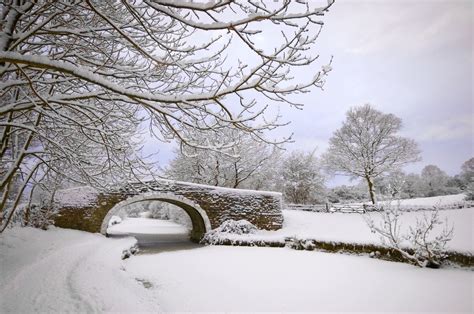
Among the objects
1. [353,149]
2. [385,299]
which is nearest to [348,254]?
[385,299]

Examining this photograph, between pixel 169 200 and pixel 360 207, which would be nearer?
pixel 169 200

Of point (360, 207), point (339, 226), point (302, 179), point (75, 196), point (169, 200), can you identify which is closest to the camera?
point (75, 196)

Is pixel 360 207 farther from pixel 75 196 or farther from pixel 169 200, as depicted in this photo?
pixel 75 196

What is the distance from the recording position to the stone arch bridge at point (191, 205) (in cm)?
1400

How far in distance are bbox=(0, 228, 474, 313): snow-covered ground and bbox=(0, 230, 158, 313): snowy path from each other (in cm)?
2

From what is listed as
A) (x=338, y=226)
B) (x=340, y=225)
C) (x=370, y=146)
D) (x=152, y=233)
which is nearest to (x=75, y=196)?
(x=152, y=233)

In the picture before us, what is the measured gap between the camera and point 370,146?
20516 mm

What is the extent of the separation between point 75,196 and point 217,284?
10.9 m

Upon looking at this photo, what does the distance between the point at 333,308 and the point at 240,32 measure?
4.80m

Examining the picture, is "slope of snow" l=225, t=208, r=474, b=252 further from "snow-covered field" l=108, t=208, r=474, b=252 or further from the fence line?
the fence line

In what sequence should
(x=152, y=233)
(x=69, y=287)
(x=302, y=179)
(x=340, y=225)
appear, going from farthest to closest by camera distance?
(x=302, y=179) < (x=152, y=233) < (x=340, y=225) < (x=69, y=287)

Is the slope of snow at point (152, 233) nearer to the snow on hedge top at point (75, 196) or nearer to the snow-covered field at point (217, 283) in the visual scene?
the snow on hedge top at point (75, 196)

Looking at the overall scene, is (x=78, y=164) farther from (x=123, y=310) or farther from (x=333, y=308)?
(x=333, y=308)

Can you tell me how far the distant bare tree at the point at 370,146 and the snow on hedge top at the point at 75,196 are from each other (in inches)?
681
